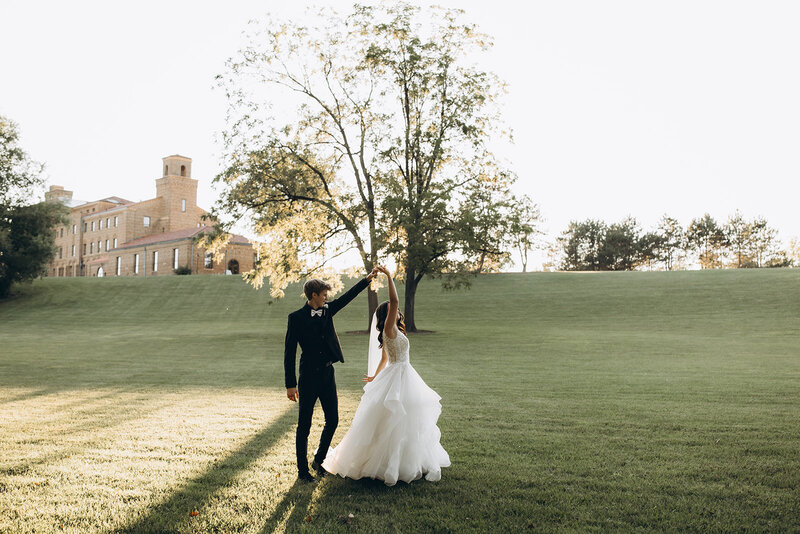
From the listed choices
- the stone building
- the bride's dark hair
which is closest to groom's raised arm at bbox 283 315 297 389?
the bride's dark hair

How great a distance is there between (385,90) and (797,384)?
2465 cm

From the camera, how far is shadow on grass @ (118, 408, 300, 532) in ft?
15.2

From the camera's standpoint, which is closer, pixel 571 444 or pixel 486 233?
pixel 571 444

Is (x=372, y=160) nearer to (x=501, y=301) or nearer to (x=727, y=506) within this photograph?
(x=501, y=301)

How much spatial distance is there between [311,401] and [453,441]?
8.08 feet

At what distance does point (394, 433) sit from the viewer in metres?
5.69

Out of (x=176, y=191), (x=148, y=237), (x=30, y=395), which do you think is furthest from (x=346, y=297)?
(x=176, y=191)

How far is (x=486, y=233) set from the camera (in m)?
28.0

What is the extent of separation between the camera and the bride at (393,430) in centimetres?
566

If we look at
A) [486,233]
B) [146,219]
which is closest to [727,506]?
[486,233]

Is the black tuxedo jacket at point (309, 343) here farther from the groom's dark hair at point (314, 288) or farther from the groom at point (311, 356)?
the groom's dark hair at point (314, 288)

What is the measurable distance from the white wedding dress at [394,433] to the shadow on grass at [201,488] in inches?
26.9

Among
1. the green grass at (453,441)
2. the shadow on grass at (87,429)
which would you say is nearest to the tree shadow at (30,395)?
the green grass at (453,441)

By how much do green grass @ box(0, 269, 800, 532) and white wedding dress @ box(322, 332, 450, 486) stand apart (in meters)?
0.17
